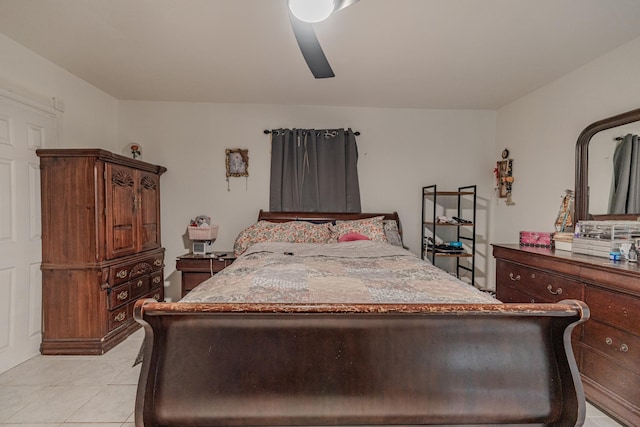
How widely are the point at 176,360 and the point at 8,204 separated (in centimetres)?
212

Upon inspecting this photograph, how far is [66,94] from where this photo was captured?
273 cm

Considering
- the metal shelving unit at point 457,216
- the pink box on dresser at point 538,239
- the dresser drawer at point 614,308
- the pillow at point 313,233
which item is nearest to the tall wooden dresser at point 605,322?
the dresser drawer at point 614,308

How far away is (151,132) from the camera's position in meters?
3.51

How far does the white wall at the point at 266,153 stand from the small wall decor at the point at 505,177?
0.40ft

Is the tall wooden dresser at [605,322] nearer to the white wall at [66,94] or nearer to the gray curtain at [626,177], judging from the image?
the gray curtain at [626,177]

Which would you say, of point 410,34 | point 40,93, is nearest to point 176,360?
point 410,34

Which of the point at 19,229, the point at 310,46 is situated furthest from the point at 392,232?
the point at 19,229

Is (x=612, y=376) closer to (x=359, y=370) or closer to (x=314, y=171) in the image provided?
(x=359, y=370)

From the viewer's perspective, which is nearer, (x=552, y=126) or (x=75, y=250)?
(x=75, y=250)

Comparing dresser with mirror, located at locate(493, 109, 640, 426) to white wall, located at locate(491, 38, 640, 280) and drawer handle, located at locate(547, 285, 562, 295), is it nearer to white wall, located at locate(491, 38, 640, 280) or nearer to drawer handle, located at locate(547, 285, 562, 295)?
drawer handle, located at locate(547, 285, 562, 295)

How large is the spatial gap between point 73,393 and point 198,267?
1.34 meters

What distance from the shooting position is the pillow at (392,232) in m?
3.18

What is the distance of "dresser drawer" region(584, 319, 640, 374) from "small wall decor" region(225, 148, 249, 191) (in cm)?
325

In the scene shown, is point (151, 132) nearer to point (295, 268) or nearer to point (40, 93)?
point (40, 93)
